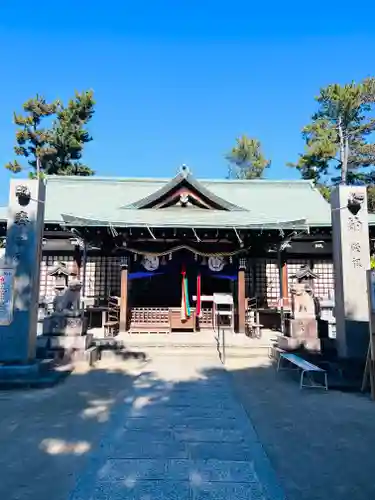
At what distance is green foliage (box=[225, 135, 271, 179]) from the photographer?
4028cm

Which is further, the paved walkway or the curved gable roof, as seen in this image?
the curved gable roof

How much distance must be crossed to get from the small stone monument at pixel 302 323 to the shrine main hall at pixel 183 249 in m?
2.36

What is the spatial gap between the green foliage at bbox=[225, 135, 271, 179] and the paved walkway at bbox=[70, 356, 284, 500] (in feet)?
121

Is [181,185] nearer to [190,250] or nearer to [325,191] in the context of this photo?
[190,250]

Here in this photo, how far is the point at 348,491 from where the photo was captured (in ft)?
10.2

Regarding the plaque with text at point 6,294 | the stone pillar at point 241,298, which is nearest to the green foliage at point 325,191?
the stone pillar at point 241,298

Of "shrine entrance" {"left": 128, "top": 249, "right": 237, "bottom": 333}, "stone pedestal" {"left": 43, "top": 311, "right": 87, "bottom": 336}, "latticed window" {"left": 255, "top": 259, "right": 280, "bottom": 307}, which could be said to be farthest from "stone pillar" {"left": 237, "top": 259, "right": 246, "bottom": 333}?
"stone pedestal" {"left": 43, "top": 311, "right": 87, "bottom": 336}

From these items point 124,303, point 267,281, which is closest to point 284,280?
point 267,281

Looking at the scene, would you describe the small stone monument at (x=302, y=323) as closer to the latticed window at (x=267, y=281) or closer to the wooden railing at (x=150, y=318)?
the wooden railing at (x=150, y=318)

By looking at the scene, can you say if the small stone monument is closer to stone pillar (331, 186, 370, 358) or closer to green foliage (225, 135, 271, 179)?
stone pillar (331, 186, 370, 358)

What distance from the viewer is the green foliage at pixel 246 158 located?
4028cm

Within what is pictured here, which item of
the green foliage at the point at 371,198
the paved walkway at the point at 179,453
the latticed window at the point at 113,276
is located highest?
the green foliage at the point at 371,198

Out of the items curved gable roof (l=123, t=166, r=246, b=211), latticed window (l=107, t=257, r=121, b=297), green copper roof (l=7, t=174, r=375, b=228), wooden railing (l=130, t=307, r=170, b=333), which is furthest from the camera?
latticed window (l=107, t=257, r=121, b=297)

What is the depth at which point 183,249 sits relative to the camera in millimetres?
13430
